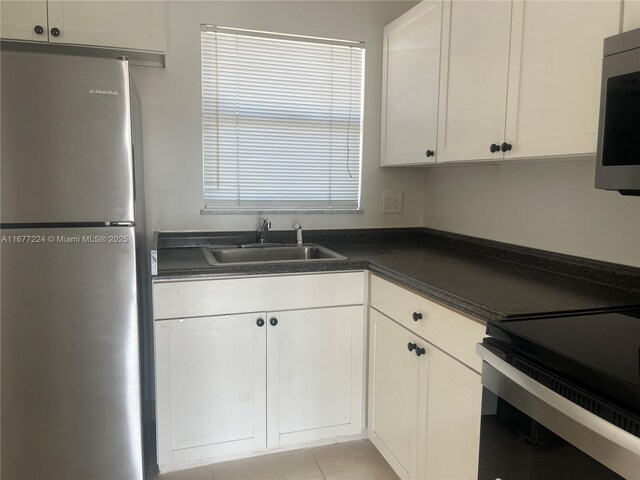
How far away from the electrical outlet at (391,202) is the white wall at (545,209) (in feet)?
0.89

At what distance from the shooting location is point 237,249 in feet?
7.86

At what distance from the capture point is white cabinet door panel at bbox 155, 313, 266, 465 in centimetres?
191

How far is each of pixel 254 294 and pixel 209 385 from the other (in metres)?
0.43

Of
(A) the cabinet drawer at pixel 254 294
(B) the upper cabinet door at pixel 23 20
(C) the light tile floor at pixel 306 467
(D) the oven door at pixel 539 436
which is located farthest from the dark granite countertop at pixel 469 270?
(B) the upper cabinet door at pixel 23 20

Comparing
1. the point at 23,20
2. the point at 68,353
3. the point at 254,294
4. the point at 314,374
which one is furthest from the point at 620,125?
the point at 23,20

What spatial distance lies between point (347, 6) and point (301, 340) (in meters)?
1.80

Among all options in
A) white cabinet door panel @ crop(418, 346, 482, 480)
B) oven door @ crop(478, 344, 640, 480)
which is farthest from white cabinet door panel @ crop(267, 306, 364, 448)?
oven door @ crop(478, 344, 640, 480)

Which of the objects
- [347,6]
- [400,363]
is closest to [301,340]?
[400,363]

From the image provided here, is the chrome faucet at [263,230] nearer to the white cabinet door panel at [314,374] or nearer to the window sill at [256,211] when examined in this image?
the window sill at [256,211]

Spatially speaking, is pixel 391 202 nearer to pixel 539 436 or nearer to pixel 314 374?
pixel 314 374

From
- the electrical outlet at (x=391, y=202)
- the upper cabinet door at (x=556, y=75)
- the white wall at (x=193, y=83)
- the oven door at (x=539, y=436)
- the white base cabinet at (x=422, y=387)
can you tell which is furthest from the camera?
the electrical outlet at (x=391, y=202)

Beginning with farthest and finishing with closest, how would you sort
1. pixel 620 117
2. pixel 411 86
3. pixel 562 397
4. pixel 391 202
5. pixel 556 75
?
pixel 391 202 < pixel 411 86 < pixel 556 75 < pixel 620 117 < pixel 562 397

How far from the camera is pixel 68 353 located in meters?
1.66

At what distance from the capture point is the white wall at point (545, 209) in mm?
1595
